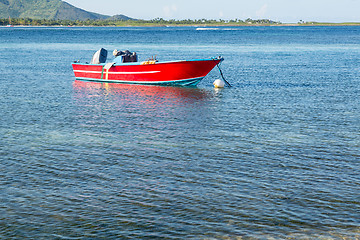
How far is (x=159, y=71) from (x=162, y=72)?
23 cm

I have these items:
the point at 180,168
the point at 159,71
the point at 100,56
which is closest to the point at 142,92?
the point at 159,71

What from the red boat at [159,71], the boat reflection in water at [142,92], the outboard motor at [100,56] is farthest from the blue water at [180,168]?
the outboard motor at [100,56]

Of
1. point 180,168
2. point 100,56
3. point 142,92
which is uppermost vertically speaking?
point 100,56

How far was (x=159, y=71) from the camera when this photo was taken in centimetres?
3347

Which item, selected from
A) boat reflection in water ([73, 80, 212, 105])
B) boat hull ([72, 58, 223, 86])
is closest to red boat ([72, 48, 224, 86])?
boat hull ([72, 58, 223, 86])

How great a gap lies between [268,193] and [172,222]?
9.91 ft

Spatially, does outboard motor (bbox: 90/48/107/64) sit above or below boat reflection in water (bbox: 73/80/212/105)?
above

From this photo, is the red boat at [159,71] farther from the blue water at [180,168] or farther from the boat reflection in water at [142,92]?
the blue water at [180,168]

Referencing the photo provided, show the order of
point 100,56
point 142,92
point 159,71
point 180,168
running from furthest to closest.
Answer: point 100,56 → point 159,71 → point 142,92 → point 180,168

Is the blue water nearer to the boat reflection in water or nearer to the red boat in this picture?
the boat reflection in water

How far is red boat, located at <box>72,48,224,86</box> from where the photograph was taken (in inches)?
1287

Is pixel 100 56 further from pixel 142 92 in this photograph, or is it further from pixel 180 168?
pixel 180 168

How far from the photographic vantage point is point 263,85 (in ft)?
115

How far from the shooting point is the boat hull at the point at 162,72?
107 feet
